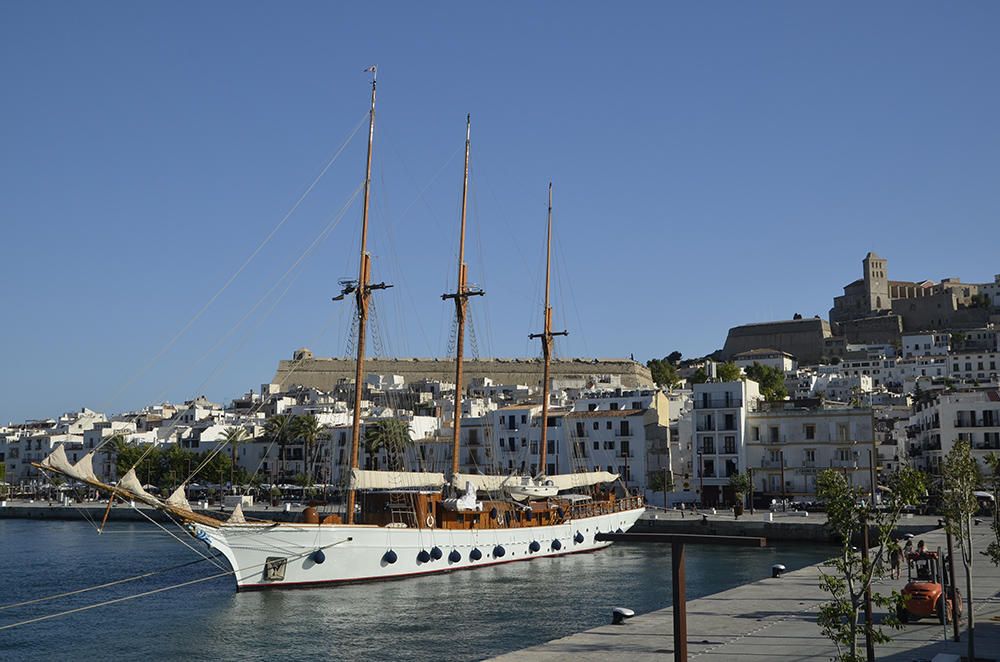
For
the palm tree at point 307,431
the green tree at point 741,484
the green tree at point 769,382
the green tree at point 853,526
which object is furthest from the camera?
the green tree at point 769,382

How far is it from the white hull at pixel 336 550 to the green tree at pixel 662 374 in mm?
88150

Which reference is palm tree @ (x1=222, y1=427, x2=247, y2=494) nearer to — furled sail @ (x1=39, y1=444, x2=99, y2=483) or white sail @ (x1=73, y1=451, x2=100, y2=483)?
white sail @ (x1=73, y1=451, x2=100, y2=483)

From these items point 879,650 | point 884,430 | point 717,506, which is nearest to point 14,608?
point 879,650

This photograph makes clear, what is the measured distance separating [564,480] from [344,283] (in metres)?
18.4

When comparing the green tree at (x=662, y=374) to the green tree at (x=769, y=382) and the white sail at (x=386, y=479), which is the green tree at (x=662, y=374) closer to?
the green tree at (x=769, y=382)

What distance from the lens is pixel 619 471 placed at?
81000mm

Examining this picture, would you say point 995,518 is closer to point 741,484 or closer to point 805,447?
point 741,484

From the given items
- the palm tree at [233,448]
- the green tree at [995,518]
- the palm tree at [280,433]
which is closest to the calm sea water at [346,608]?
the green tree at [995,518]

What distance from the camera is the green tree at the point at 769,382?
112781 millimetres

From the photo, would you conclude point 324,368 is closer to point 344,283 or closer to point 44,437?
point 44,437

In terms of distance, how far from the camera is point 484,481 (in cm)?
4966

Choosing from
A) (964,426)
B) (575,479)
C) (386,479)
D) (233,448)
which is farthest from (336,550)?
(233,448)

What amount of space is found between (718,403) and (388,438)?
968 inches

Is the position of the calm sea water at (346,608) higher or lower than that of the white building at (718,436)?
lower
